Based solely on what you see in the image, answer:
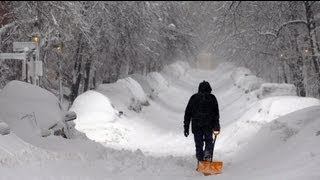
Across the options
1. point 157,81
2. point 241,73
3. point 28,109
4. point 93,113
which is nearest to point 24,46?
point 93,113

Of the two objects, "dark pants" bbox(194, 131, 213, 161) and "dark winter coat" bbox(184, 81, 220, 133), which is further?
"dark winter coat" bbox(184, 81, 220, 133)

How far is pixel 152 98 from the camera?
34625 mm

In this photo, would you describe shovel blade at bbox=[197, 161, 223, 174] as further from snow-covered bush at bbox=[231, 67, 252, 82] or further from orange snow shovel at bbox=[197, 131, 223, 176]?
snow-covered bush at bbox=[231, 67, 252, 82]

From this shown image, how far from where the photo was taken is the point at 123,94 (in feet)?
83.7

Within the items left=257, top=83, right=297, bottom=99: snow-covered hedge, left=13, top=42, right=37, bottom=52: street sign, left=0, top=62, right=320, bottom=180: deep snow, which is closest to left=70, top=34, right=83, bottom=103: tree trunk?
left=0, top=62, right=320, bottom=180: deep snow

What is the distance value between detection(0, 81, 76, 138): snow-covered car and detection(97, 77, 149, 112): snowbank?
10.7 metres

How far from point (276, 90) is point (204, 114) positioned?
17.6 m

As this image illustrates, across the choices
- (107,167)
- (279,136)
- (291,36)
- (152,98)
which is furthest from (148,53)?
(107,167)

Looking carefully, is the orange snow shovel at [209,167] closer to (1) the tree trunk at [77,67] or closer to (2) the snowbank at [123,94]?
(2) the snowbank at [123,94]

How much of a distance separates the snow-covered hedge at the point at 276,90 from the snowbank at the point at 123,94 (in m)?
6.37

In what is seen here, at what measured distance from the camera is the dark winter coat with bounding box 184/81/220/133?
9812 mm

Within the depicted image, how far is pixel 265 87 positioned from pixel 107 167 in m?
19.2


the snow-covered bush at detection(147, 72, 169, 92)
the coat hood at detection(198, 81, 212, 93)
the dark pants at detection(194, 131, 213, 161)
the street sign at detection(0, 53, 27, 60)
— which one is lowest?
the snow-covered bush at detection(147, 72, 169, 92)

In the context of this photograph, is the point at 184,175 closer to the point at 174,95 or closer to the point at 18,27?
the point at 18,27
